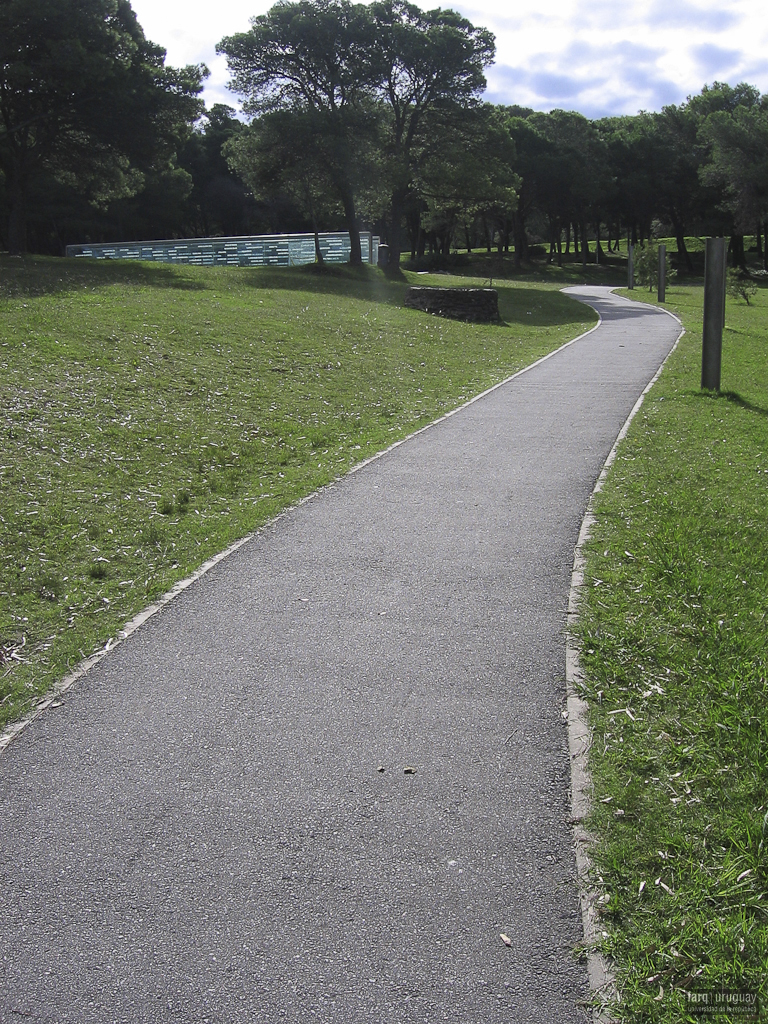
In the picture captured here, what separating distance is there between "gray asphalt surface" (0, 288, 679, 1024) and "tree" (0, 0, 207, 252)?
26945 mm

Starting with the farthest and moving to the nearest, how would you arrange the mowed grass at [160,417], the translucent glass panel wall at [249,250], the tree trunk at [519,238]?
the tree trunk at [519,238], the translucent glass panel wall at [249,250], the mowed grass at [160,417]

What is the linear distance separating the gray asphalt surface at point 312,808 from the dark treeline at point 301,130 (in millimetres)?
26977

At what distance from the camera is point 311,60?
35.2 m

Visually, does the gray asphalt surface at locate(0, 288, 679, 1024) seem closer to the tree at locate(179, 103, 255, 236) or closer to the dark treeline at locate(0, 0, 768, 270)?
the dark treeline at locate(0, 0, 768, 270)

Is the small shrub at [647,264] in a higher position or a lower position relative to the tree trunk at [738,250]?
lower

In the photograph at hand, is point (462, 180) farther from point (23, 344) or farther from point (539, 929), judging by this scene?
point (539, 929)

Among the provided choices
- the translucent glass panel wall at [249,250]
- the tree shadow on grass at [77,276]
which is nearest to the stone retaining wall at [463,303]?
the tree shadow on grass at [77,276]

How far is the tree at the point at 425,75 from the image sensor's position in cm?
3800

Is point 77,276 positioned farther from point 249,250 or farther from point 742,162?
point 742,162

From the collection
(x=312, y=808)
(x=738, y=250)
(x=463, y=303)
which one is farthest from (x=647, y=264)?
(x=312, y=808)

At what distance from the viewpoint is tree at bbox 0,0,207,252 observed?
88.1ft

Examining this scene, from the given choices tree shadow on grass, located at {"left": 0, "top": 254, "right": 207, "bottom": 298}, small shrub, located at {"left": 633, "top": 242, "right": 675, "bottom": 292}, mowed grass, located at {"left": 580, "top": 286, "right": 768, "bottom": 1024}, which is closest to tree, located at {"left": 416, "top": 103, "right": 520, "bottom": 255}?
small shrub, located at {"left": 633, "top": 242, "right": 675, "bottom": 292}

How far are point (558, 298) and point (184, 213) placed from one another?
3680 cm

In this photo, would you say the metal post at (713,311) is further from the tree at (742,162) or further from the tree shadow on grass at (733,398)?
the tree at (742,162)
